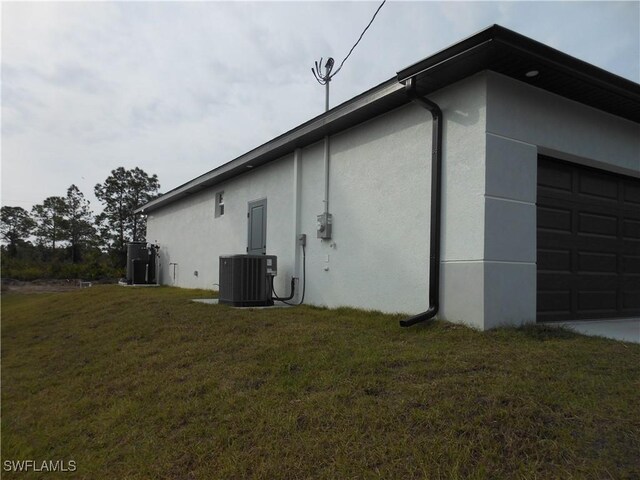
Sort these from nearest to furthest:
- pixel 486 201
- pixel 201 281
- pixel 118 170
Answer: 1. pixel 486 201
2. pixel 201 281
3. pixel 118 170

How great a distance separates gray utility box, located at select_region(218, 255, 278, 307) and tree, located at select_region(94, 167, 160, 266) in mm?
32538

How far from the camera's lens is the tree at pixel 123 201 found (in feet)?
127

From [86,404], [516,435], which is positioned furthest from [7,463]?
[516,435]

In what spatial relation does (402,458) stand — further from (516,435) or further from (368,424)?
(516,435)

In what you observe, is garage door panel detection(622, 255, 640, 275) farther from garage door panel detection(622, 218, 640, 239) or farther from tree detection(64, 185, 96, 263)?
tree detection(64, 185, 96, 263)

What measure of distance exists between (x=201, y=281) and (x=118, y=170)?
2987cm

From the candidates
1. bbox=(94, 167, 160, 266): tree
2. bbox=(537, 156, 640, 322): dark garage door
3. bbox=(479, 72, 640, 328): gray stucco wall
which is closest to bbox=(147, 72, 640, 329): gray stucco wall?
bbox=(479, 72, 640, 328): gray stucco wall

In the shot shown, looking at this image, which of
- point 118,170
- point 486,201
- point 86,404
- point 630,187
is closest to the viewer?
point 86,404

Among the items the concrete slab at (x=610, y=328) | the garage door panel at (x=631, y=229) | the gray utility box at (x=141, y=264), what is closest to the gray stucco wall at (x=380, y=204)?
the concrete slab at (x=610, y=328)

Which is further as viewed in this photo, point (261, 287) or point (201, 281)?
point (201, 281)

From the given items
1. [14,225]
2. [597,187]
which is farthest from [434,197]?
[14,225]

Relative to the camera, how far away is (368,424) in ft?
10.3

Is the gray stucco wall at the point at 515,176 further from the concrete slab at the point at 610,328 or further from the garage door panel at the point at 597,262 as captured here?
the garage door panel at the point at 597,262

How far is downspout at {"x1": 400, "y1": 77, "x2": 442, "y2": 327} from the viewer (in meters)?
5.74
